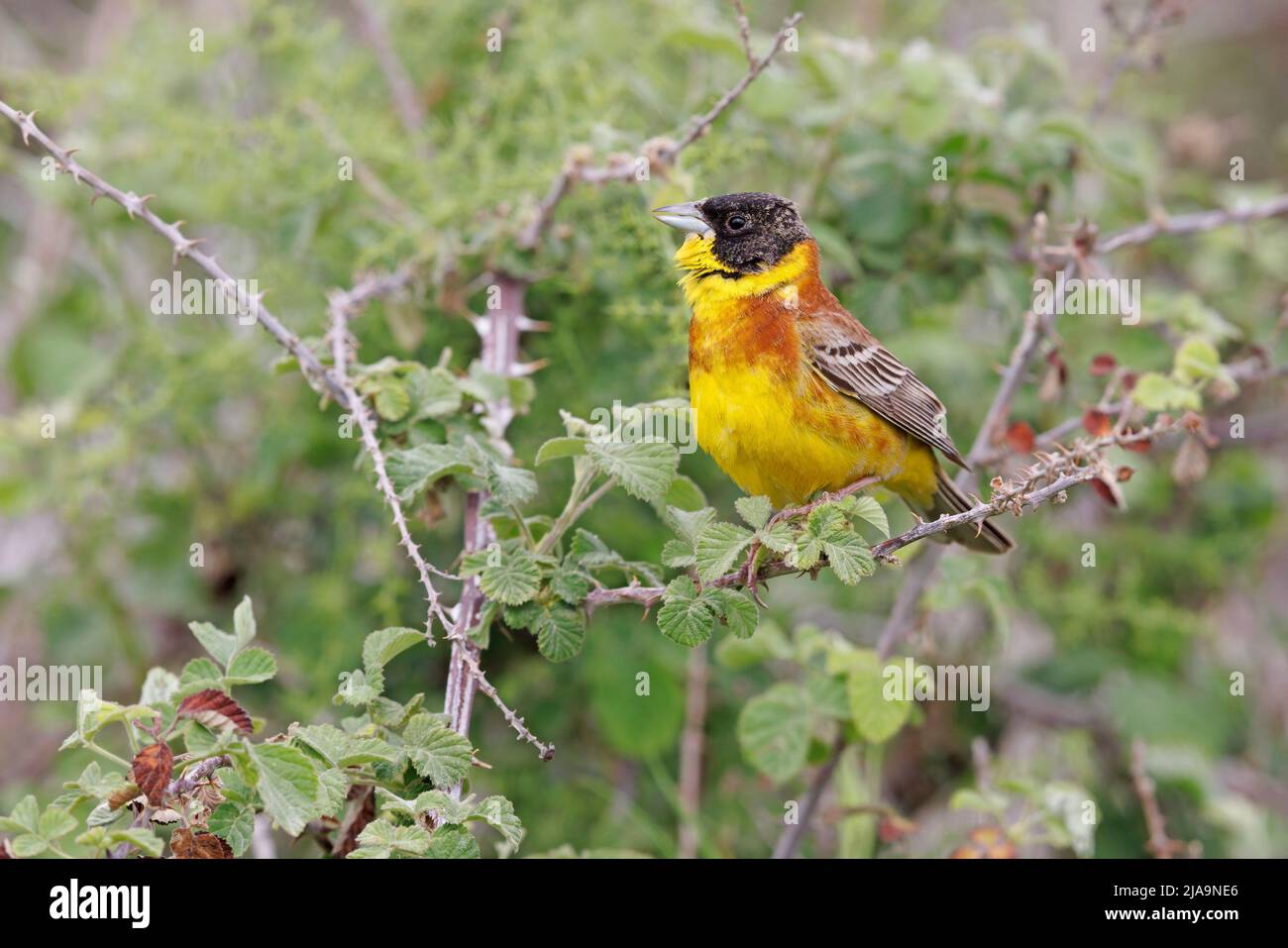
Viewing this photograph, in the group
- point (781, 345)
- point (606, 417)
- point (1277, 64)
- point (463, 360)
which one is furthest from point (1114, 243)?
point (1277, 64)

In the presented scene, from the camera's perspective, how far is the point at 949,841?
10.5ft

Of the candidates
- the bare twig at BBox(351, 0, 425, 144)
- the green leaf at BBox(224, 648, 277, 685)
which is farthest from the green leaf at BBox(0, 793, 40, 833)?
the bare twig at BBox(351, 0, 425, 144)

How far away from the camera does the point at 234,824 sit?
188 centimetres

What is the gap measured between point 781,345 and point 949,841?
1.30 meters

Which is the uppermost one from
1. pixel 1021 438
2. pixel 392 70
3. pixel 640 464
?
pixel 392 70

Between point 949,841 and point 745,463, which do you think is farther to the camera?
point 949,841

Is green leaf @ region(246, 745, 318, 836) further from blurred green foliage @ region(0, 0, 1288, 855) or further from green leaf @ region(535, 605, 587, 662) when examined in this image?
blurred green foliage @ region(0, 0, 1288, 855)

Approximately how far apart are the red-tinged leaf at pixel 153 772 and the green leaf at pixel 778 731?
4.54 feet

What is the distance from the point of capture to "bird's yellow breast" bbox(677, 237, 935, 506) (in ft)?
9.45

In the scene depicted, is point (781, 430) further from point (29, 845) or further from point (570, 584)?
point (29, 845)

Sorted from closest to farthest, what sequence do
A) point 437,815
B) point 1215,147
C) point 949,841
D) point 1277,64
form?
point 437,815
point 949,841
point 1215,147
point 1277,64

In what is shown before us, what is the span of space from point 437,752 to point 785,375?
1.32 metres

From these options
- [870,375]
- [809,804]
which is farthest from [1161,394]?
[809,804]

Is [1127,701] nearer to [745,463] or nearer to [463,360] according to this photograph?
[745,463]
